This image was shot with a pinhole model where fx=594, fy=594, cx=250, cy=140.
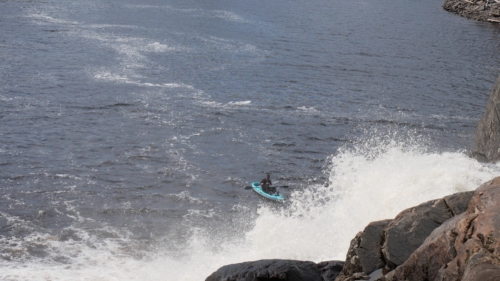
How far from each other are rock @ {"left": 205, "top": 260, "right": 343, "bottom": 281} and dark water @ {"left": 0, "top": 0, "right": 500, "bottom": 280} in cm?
605

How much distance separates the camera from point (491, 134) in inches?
1363

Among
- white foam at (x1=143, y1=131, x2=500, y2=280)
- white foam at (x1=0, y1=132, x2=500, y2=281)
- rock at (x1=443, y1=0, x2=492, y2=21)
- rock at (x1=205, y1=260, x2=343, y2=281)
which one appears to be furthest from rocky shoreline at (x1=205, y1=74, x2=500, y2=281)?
rock at (x1=443, y1=0, x2=492, y2=21)

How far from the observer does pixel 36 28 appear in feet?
219

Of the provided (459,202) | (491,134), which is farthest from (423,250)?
(491,134)

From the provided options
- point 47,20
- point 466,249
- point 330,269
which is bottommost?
point 47,20

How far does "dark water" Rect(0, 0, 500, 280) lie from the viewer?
29281 millimetres

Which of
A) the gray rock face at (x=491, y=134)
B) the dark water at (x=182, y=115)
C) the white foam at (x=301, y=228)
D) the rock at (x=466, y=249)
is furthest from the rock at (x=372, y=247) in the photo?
the gray rock face at (x=491, y=134)

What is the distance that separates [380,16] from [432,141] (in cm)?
5259

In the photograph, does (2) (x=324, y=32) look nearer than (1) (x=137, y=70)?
No

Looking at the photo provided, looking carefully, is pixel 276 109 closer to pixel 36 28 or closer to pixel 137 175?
pixel 137 175

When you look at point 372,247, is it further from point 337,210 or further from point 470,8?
point 470,8

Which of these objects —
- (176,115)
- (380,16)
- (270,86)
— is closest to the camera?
(176,115)

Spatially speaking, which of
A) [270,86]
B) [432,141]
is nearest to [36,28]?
[270,86]

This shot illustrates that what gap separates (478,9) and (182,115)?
207 feet
